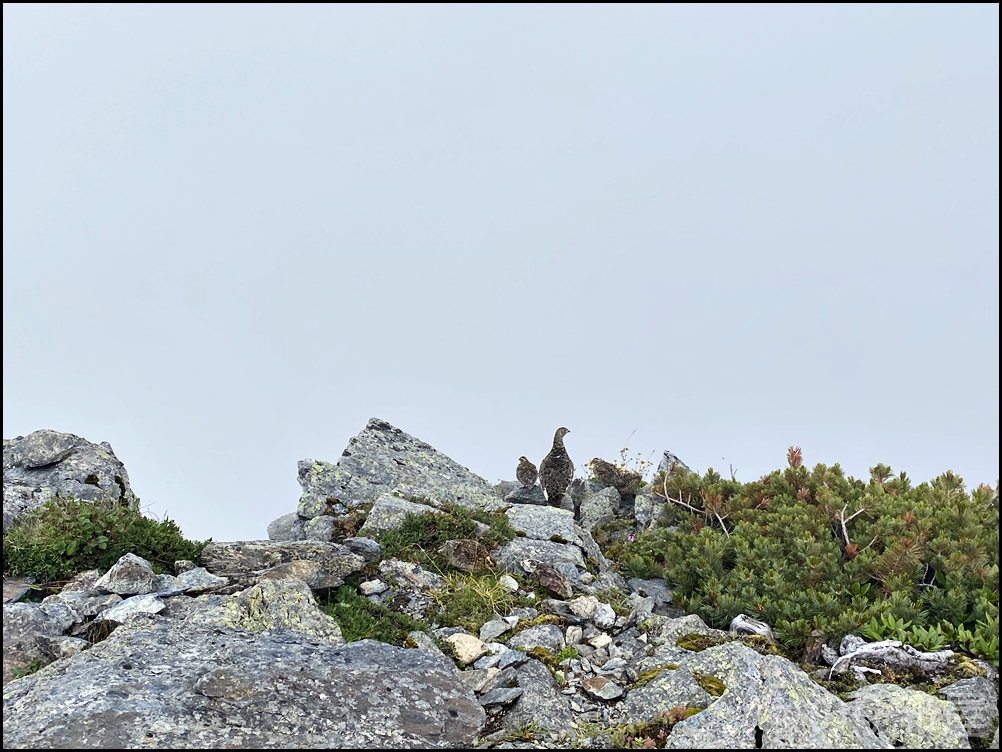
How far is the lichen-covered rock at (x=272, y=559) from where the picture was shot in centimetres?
1063

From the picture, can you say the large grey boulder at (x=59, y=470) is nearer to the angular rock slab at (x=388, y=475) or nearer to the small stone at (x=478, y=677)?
the angular rock slab at (x=388, y=475)

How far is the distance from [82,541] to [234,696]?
486 centimetres

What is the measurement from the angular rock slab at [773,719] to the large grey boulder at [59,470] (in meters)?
10.9

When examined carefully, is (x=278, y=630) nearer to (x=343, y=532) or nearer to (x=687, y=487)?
(x=343, y=532)

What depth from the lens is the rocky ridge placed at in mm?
6969

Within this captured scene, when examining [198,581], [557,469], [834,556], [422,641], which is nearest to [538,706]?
[422,641]

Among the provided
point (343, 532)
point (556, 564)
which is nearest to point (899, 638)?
point (556, 564)

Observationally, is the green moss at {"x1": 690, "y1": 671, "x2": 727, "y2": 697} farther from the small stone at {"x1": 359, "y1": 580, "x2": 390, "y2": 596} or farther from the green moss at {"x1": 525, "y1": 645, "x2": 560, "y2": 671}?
the small stone at {"x1": 359, "y1": 580, "x2": 390, "y2": 596}

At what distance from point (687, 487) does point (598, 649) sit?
689 cm

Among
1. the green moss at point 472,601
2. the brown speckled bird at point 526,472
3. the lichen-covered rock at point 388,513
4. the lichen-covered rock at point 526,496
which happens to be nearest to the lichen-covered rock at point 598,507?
the lichen-covered rock at point 526,496

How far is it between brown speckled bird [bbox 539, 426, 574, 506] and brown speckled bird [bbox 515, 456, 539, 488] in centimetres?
73

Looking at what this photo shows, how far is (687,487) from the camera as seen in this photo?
52.0ft

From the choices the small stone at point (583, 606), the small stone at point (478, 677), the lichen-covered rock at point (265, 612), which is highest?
the lichen-covered rock at point (265, 612)

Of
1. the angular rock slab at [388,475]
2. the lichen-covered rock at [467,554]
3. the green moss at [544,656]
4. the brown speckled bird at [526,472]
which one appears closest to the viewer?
the green moss at [544,656]
